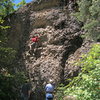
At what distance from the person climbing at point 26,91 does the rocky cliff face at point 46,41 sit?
43cm

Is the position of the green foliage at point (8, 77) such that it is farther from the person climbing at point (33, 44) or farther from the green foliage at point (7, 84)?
the person climbing at point (33, 44)

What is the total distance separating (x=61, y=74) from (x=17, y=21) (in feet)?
20.2

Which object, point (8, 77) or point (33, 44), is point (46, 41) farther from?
point (8, 77)

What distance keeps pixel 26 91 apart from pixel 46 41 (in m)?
3.69

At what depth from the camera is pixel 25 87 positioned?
1119 centimetres

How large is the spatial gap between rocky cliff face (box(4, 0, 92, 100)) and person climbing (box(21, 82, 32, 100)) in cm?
43

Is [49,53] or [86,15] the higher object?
[86,15]

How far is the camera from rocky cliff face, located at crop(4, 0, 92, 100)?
10641 millimetres

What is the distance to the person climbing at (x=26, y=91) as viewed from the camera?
1101cm

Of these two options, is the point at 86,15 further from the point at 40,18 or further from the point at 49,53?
the point at 40,18

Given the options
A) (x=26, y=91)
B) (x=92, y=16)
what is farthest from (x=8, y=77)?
(x=92, y=16)

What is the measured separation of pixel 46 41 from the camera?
1232 cm

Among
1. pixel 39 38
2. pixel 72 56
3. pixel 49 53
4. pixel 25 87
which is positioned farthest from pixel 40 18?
pixel 25 87

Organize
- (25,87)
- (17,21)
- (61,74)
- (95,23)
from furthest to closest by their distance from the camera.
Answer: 1. (17,21)
2. (25,87)
3. (61,74)
4. (95,23)
